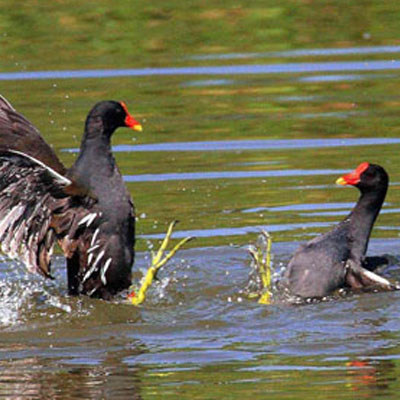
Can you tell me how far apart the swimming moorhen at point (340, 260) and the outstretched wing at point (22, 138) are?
1417mm

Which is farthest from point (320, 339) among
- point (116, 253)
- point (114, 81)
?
point (114, 81)

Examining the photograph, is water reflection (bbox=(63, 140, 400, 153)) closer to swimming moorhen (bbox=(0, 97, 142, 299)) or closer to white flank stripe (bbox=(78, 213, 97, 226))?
swimming moorhen (bbox=(0, 97, 142, 299))

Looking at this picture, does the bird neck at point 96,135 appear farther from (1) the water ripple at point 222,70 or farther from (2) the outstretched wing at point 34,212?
(1) the water ripple at point 222,70

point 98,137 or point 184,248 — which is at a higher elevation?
point 98,137

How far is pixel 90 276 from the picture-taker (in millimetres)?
7977

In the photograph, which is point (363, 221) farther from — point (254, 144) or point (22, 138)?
→ point (254, 144)

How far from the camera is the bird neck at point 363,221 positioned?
7.91 metres

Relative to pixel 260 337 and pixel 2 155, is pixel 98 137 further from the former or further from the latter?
pixel 260 337

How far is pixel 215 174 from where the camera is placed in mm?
10688

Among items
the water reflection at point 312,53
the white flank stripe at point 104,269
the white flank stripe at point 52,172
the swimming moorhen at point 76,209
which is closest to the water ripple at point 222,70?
A: the water reflection at point 312,53

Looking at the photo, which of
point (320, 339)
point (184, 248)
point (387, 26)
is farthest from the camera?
point (387, 26)

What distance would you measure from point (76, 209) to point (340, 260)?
4.87 ft

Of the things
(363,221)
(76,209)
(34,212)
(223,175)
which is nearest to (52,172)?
(34,212)

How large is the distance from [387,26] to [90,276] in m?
8.99
